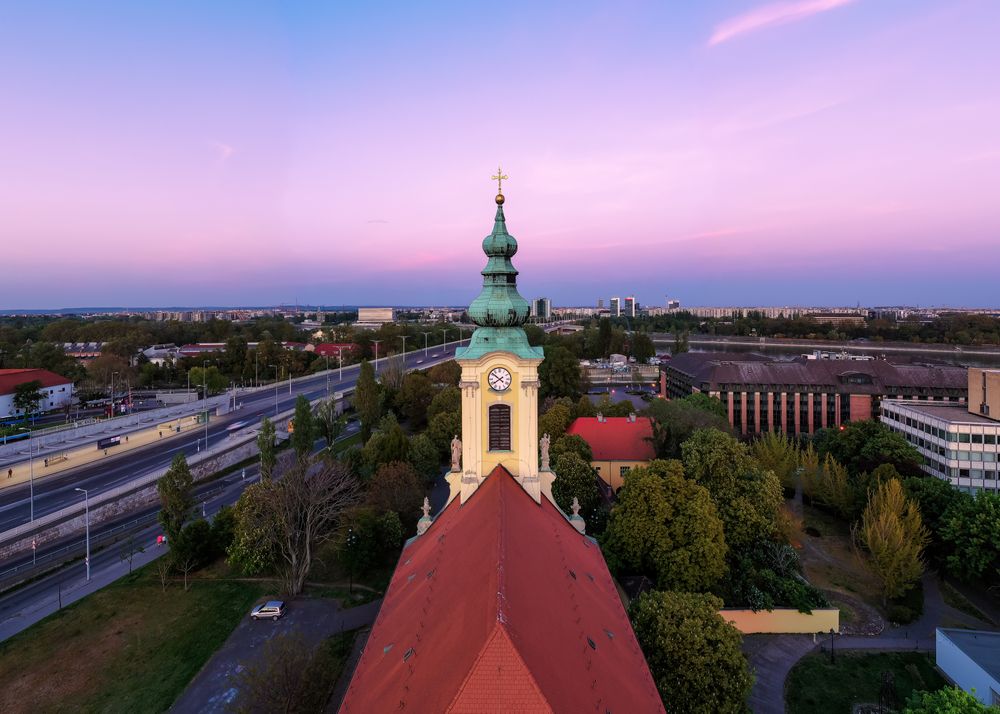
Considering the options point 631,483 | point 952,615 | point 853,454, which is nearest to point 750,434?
point 853,454

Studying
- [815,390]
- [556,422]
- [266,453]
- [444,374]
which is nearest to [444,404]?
[556,422]

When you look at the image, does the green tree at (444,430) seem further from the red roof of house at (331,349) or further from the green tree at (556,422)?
the red roof of house at (331,349)

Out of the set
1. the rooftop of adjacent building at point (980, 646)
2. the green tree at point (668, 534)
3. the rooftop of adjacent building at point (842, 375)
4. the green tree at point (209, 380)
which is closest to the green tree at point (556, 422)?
the green tree at point (668, 534)

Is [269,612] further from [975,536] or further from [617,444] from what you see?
[975,536]

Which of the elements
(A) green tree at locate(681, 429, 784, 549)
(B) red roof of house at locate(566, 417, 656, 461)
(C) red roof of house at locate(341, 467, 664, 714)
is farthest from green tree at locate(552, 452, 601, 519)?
(C) red roof of house at locate(341, 467, 664, 714)

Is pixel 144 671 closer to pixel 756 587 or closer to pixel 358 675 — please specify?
pixel 358 675
